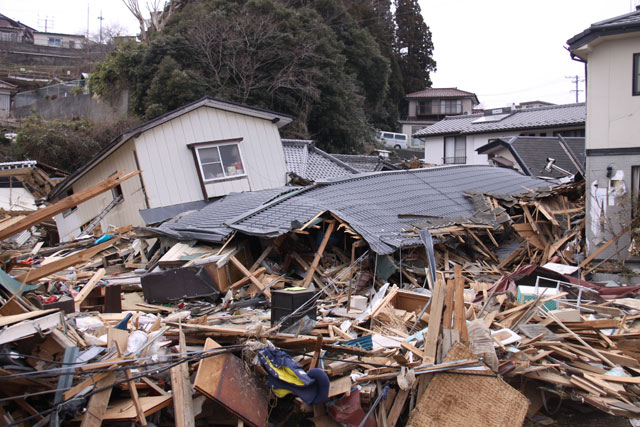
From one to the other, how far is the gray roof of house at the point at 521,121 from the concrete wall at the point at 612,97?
60.1ft

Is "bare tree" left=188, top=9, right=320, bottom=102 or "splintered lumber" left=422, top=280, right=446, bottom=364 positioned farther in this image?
"bare tree" left=188, top=9, right=320, bottom=102

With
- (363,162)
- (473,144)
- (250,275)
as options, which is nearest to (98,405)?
(250,275)

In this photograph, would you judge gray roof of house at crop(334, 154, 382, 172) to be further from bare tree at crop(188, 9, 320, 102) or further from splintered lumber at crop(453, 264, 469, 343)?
splintered lumber at crop(453, 264, 469, 343)

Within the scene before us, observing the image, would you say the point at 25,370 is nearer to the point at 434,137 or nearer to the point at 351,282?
the point at 351,282

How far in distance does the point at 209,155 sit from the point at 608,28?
1129 cm

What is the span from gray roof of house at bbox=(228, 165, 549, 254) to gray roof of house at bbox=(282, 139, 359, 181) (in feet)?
10.7

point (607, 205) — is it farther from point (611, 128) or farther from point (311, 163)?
point (311, 163)

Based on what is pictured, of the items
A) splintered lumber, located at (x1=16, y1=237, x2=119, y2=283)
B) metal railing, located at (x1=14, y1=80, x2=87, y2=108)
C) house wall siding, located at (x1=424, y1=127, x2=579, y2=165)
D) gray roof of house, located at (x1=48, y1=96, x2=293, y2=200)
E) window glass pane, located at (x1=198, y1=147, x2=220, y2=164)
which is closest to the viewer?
splintered lumber, located at (x1=16, y1=237, x2=119, y2=283)

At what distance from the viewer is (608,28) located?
10.5 metres

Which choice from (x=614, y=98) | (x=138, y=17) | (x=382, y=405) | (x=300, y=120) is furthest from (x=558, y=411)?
(x=138, y=17)

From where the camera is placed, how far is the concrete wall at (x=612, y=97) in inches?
428

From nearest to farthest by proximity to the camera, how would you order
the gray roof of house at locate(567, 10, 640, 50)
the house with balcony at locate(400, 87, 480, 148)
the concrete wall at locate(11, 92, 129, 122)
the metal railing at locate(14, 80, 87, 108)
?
the gray roof of house at locate(567, 10, 640, 50) < the concrete wall at locate(11, 92, 129, 122) < the metal railing at locate(14, 80, 87, 108) < the house with balcony at locate(400, 87, 480, 148)

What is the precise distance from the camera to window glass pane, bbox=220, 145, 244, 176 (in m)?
16.4

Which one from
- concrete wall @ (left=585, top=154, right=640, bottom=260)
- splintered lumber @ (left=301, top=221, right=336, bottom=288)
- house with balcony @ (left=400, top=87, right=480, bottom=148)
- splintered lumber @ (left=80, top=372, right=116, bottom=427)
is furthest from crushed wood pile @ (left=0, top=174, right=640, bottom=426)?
house with balcony @ (left=400, top=87, right=480, bottom=148)
